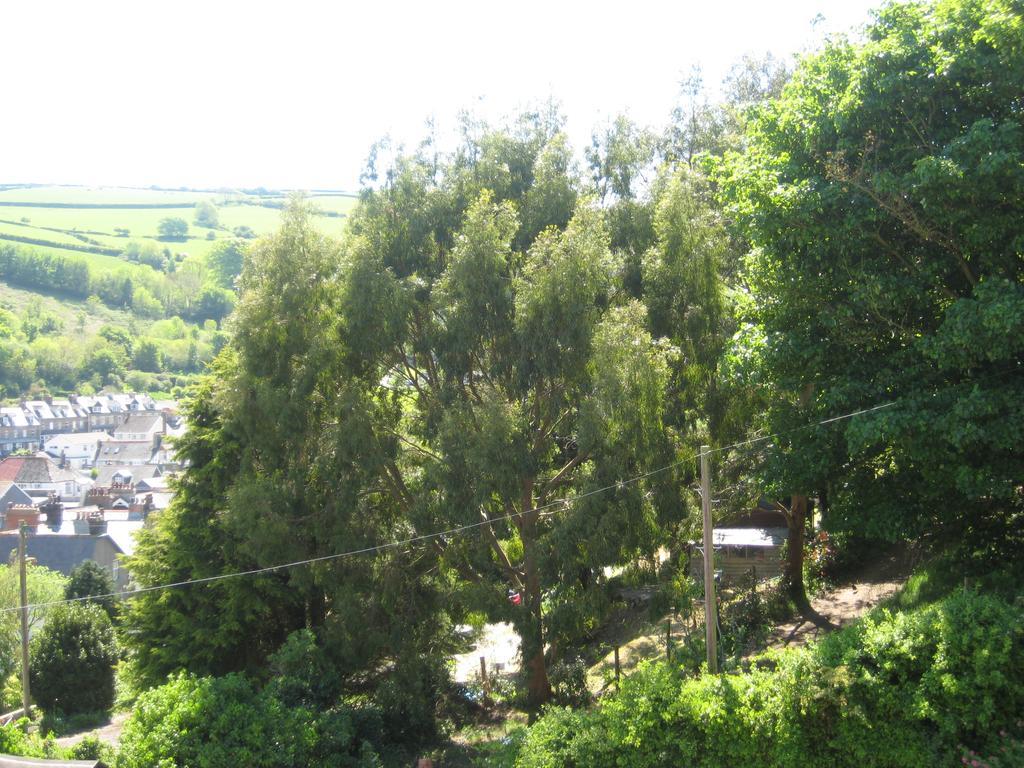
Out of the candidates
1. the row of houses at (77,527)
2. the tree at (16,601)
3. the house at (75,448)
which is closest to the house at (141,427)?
the house at (75,448)

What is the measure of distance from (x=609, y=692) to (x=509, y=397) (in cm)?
619

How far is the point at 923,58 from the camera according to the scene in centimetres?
1234

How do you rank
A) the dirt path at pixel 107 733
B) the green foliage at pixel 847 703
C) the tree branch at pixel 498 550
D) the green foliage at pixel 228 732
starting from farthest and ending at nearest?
the dirt path at pixel 107 733 < the tree branch at pixel 498 550 < the green foliage at pixel 228 732 < the green foliage at pixel 847 703

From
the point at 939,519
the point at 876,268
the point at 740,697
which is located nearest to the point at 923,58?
the point at 876,268

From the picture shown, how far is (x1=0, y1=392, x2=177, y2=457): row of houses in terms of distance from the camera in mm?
99812

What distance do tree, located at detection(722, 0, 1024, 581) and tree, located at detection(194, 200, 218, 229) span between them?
576 feet

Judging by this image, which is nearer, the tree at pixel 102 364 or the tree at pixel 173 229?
the tree at pixel 102 364

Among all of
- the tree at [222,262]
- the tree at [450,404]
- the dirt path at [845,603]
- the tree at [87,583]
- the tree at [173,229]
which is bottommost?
the tree at [87,583]

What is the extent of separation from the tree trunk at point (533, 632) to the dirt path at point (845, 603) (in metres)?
4.60

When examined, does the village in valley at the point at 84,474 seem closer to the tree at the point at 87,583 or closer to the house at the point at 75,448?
the house at the point at 75,448

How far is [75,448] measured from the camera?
3831 inches

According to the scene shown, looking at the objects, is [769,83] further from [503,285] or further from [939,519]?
[939,519]

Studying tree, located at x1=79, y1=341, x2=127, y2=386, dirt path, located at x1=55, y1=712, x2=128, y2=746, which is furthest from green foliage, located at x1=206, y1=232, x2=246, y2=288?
dirt path, located at x1=55, y1=712, x2=128, y2=746

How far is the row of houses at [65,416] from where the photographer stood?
99.8 m
